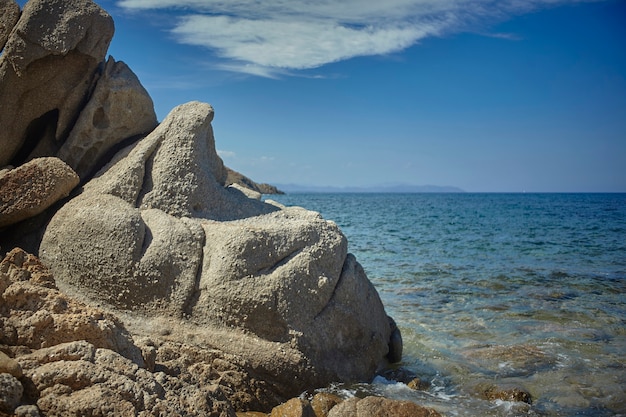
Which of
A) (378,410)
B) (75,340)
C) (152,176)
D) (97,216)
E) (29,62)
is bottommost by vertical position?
(378,410)

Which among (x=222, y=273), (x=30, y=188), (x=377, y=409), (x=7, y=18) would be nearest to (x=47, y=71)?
(x=7, y=18)

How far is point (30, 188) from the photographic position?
23.9ft

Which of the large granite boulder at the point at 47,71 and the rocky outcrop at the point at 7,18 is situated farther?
the rocky outcrop at the point at 7,18

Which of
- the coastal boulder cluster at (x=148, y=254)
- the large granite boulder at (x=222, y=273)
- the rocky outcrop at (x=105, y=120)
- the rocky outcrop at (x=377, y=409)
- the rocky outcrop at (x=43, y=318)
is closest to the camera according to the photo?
the rocky outcrop at (x=43, y=318)

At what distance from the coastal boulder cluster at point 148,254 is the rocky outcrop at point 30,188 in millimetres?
17

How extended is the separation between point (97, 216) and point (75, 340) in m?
2.80

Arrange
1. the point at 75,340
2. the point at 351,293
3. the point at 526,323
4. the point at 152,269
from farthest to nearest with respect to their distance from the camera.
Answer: the point at 526,323, the point at 351,293, the point at 152,269, the point at 75,340

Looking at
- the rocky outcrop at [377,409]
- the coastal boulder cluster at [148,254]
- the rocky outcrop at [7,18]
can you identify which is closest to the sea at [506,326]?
the coastal boulder cluster at [148,254]

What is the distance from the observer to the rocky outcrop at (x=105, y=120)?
8664 millimetres

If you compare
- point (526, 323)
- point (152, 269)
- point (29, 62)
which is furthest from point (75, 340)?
point (526, 323)

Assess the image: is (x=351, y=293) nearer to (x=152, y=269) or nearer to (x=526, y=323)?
(x=152, y=269)

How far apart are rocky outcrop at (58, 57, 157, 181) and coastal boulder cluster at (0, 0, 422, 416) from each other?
2 cm

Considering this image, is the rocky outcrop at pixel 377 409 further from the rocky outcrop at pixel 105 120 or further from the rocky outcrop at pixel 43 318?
the rocky outcrop at pixel 105 120

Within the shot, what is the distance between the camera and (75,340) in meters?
4.39
